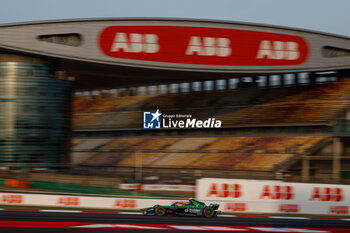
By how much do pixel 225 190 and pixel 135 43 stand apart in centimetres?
1855

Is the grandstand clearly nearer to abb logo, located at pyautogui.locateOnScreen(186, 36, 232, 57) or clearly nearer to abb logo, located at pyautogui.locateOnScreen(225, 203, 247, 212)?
abb logo, located at pyautogui.locateOnScreen(186, 36, 232, 57)

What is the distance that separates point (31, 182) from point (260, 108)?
25.0 m

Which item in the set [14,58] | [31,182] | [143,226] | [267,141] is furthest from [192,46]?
[143,226]

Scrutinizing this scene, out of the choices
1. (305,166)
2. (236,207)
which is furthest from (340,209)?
(305,166)

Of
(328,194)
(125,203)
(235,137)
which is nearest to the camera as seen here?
(328,194)

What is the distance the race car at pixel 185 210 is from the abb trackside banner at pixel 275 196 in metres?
2.83

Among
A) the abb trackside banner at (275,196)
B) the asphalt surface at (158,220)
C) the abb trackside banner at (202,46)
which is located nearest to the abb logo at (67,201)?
the asphalt surface at (158,220)

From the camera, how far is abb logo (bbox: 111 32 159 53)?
4122cm

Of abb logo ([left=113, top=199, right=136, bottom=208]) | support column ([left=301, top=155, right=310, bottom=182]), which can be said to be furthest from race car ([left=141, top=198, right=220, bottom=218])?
support column ([left=301, top=155, right=310, bottom=182])

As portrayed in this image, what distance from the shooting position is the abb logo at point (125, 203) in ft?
90.2

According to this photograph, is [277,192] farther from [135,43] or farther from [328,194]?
[135,43]

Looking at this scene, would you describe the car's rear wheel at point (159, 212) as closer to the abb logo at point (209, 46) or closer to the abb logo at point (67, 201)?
the abb logo at point (67, 201)

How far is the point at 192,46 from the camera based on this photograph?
4275 centimetres

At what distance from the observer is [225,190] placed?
27.0 metres
